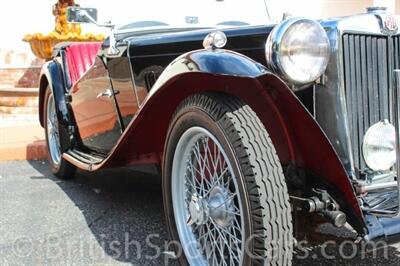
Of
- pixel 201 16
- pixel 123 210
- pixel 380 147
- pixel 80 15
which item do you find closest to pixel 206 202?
pixel 380 147

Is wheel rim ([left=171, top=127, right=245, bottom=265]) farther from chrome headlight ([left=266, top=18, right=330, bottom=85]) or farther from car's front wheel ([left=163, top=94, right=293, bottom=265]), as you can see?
chrome headlight ([left=266, top=18, right=330, bottom=85])

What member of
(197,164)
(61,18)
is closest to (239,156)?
(197,164)

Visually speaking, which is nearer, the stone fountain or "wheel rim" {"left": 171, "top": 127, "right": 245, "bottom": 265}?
"wheel rim" {"left": 171, "top": 127, "right": 245, "bottom": 265}

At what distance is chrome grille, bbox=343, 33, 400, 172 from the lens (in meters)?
2.42

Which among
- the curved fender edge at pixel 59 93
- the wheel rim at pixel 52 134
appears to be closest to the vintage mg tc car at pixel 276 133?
the curved fender edge at pixel 59 93

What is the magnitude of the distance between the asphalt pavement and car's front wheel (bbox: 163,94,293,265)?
0.37 metres

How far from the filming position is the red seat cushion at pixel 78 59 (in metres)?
4.62

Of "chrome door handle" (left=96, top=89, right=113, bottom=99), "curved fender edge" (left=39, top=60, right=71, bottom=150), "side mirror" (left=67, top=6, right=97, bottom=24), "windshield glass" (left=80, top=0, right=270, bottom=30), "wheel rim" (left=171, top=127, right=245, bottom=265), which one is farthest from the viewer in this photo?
"curved fender edge" (left=39, top=60, right=71, bottom=150)

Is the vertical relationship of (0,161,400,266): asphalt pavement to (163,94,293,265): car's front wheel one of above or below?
below

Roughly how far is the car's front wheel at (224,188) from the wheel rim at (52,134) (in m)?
2.37

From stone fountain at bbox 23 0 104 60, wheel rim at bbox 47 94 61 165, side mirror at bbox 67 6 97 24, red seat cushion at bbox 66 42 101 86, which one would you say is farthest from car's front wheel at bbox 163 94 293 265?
stone fountain at bbox 23 0 104 60

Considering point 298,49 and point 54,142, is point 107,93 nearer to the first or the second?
point 54,142

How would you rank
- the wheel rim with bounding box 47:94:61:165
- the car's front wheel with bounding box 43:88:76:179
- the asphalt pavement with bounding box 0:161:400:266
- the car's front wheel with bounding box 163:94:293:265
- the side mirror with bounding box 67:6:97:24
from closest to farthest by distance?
the car's front wheel with bounding box 163:94:293:265
the asphalt pavement with bounding box 0:161:400:266
the side mirror with bounding box 67:6:97:24
the car's front wheel with bounding box 43:88:76:179
the wheel rim with bounding box 47:94:61:165

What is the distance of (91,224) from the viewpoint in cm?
359
